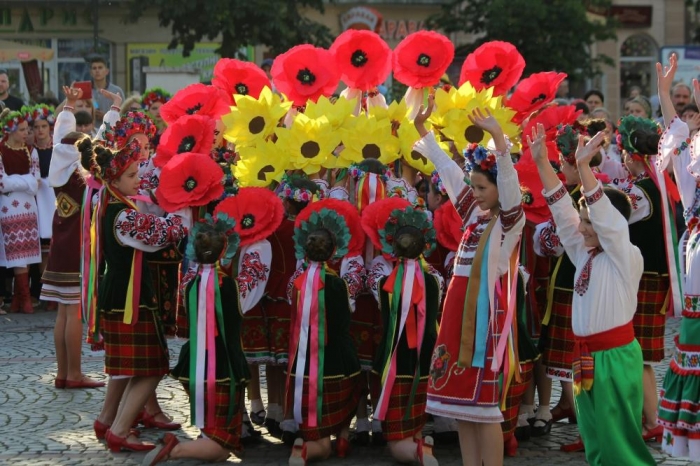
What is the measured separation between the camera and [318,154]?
7152 millimetres

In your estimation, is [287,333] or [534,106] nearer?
[287,333]

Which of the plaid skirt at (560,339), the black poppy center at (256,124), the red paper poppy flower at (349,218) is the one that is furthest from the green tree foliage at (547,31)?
the red paper poppy flower at (349,218)

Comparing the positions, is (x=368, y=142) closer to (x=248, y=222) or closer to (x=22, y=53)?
(x=248, y=222)

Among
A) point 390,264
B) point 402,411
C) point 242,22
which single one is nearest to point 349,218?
point 390,264

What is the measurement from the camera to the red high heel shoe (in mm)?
6695

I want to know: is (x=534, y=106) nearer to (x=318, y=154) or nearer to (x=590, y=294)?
(x=318, y=154)

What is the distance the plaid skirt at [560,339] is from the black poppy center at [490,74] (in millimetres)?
1615

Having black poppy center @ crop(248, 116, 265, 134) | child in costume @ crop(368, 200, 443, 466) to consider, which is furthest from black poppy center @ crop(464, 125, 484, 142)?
black poppy center @ crop(248, 116, 265, 134)

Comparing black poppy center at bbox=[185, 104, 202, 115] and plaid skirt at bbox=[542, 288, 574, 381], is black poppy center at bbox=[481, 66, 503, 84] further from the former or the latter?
black poppy center at bbox=[185, 104, 202, 115]

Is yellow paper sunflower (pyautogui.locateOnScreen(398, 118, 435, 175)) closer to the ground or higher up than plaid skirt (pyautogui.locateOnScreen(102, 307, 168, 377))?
higher up

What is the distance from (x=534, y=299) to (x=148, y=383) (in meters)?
2.34

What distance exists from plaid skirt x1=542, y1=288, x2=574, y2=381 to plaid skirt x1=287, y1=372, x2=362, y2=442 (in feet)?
3.86

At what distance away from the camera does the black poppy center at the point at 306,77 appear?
7.84m

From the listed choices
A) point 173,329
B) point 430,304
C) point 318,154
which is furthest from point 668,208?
point 173,329
